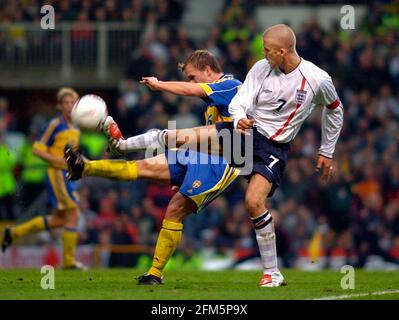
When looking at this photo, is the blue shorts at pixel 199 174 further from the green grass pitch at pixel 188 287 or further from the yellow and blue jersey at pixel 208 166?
the green grass pitch at pixel 188 287

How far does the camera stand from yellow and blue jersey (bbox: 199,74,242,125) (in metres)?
11.2

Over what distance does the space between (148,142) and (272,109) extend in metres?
1.31

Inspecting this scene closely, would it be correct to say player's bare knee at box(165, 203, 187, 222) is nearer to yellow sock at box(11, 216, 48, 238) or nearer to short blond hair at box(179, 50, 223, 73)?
short blond hair at box(179, 50, 223, 73)

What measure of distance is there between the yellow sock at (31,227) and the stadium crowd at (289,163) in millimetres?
3617

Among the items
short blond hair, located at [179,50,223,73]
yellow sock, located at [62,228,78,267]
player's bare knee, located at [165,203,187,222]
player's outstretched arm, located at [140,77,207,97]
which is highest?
short blond hair, located at [179,50,223,73]

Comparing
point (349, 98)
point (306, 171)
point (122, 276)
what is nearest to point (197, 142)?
point (122, 276)

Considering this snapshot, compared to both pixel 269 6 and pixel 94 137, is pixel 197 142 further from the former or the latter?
pixel 269 6

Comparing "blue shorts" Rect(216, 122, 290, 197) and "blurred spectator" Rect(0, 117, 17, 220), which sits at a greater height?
"blue shorts" Rect(216, 122, 290, 197)

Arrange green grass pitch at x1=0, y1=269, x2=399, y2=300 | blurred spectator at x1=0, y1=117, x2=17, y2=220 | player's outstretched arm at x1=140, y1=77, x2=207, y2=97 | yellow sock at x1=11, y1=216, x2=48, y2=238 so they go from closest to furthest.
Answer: green grass pitch at x1=0, y1=269, x2=399, y2=300 → player's outstretched arm at x1=140, y1=77, x2=207, y2=97 → yellow sock at x1=11, y1=216, x2=48, y2=238 → blurred spectator at x1=0, y1=117, x2=17, y2=220

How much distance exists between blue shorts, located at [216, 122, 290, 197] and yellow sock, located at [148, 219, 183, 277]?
0.90 meters

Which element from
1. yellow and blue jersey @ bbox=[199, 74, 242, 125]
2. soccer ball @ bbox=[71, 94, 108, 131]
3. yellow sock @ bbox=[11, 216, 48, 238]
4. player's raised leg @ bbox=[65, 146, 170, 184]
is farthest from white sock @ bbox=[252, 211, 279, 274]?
yellow sock @ bbox=[11, 216, 48, 238]

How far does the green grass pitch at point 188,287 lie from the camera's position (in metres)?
10.0

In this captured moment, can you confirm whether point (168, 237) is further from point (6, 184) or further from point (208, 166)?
point (6, 184)

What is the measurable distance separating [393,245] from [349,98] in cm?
382
